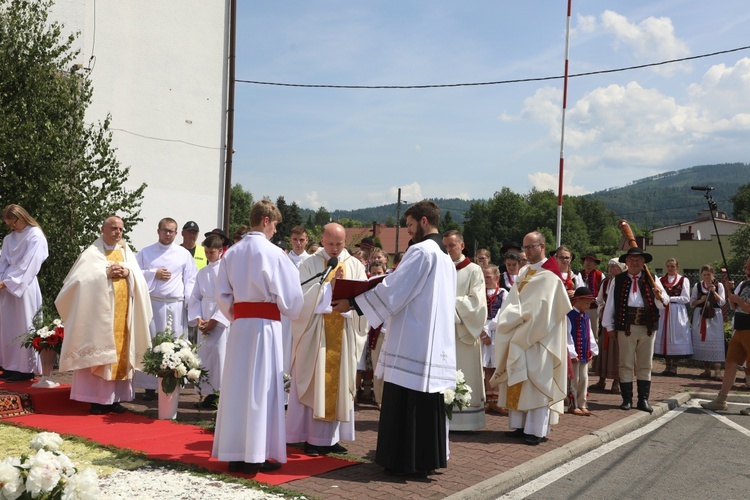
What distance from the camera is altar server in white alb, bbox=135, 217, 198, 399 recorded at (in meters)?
9.10

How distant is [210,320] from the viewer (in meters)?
8.70

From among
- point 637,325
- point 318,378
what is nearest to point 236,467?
point 318,378

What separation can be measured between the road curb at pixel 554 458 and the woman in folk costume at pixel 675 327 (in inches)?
157

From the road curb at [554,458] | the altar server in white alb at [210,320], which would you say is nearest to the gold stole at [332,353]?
the road curb at [554,458]

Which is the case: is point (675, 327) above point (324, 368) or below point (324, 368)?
above

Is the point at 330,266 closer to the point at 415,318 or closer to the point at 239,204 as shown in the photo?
the point at 415,318

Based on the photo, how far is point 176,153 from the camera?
57.2 ft

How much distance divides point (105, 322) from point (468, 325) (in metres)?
4.18

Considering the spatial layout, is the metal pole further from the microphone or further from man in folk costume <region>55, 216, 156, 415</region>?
the microphone

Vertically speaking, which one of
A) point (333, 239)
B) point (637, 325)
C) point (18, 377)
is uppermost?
point (333, 239)

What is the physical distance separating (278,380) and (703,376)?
1110 centimetres

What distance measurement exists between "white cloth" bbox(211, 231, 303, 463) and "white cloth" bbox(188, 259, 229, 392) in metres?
2.89

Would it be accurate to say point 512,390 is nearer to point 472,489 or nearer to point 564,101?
point 472,489

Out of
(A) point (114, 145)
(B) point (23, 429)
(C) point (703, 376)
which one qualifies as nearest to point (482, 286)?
(B) point (23, 429)
